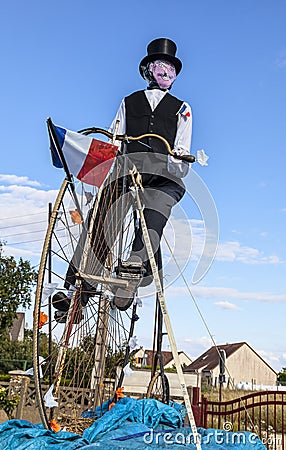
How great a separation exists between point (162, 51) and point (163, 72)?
14 centimetres

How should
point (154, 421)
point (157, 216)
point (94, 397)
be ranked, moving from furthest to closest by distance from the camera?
point (94, 397)
point (157, 216)
point (154, 421)

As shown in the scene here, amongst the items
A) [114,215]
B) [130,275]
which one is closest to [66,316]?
[130,275]

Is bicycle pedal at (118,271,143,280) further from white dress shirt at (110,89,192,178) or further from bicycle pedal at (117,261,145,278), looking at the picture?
white dress shirt at (110,89,192,178)

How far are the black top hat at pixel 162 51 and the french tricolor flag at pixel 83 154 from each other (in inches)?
37.4

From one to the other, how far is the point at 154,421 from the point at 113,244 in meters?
1.09

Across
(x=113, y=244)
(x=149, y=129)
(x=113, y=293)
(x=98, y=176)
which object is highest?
(x=149, y=129)

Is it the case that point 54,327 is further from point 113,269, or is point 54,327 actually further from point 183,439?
point 183,439

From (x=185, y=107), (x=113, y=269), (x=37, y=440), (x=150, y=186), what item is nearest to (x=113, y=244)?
(x=113, y=269)

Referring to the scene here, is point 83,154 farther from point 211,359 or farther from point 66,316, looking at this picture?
point 211,359

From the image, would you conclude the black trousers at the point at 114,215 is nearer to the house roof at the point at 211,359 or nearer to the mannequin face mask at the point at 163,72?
the mannequin face mask at the point at 163,72

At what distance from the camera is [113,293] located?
3.64 m

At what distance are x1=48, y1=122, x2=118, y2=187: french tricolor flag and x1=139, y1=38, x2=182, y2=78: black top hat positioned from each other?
950 mm

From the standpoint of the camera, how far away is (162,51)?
3.95 metres

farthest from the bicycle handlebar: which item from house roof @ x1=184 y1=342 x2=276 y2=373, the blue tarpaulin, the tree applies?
house roof @ x1=184 y1=342 x2=276 y2=373
